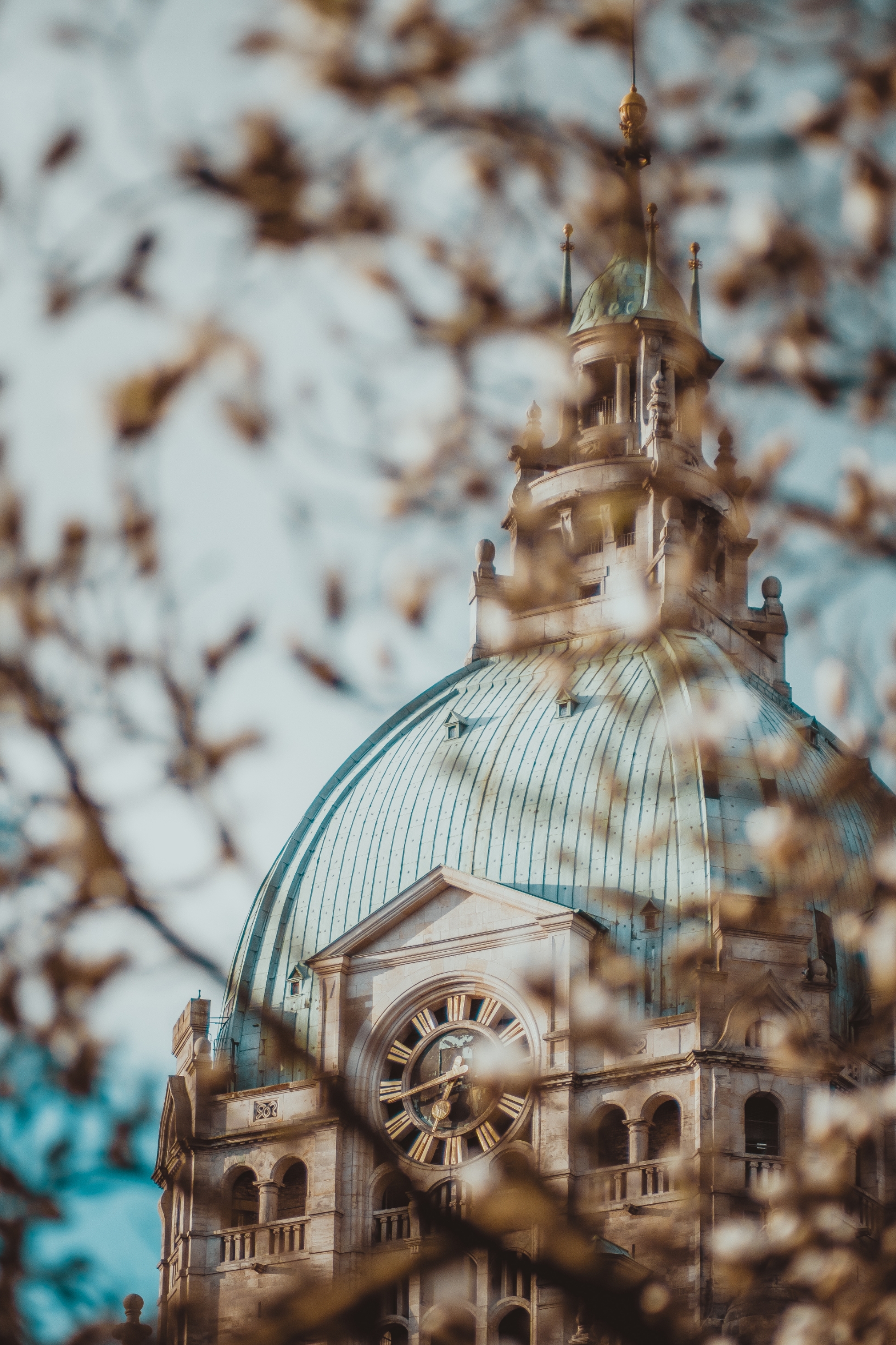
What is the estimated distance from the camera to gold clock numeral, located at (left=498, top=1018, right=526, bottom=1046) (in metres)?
60.8

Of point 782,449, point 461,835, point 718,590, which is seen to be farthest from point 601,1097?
point 782,449

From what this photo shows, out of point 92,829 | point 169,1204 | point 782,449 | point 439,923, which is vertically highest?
point 439,923

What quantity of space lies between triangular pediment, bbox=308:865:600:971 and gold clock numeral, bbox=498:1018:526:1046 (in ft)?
6.45

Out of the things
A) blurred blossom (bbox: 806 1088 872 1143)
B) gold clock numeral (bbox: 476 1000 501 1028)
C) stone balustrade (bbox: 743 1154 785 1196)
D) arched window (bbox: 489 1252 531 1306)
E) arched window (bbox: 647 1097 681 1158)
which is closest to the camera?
blurred blossom (bbox: 806 1088 872 1143)

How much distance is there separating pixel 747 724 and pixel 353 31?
153 ft

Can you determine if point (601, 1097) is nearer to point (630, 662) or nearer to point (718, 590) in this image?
point (630, 662)

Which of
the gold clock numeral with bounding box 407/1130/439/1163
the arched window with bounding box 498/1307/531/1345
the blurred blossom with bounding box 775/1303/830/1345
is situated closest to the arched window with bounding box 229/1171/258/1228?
the gold clock numeral with bounding box 407/1130/439/1163

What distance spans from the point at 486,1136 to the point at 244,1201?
22.1 ft

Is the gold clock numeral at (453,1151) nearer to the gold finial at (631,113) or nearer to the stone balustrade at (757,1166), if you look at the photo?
the stone balustrade at (757,1166)

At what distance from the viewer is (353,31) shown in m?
19.4

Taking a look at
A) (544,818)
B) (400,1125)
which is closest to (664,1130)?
(400,1125)

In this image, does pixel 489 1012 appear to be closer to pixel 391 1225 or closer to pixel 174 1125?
pixel 391 1225

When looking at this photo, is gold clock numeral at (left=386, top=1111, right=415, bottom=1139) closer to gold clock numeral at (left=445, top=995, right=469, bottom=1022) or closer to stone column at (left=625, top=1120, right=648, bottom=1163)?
gold clock numeral at (left=445, top=995, right=469, bottom=1022)

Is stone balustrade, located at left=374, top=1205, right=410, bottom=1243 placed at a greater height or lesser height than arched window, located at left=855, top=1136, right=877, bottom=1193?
lesser
